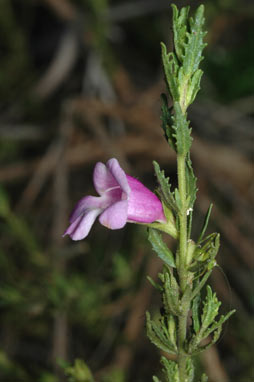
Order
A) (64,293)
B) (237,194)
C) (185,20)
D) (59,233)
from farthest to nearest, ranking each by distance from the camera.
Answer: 1. (237,194)
2. (59,233)
3. (64,293)
4. (185,20)

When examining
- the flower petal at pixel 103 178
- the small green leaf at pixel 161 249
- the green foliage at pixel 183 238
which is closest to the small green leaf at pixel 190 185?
the green foliage at pixel 183 238

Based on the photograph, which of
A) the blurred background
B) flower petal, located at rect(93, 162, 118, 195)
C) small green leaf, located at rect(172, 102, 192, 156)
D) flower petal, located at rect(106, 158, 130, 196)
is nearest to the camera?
small green leaf, located at rect(172, 102, 192, 156)

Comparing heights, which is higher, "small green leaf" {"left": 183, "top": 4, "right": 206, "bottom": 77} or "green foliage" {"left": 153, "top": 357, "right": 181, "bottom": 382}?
"small green leaf" {"left": 183, "top": 4, "right": 206, "bottom": 77}

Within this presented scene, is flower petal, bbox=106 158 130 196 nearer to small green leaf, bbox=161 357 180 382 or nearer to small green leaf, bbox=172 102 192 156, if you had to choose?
small green leaf, bbox=172 102 192 156

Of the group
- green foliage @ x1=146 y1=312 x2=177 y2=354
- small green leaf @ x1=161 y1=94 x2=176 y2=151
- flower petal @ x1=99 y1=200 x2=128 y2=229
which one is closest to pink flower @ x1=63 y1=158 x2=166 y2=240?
flower petal @ x1=99 y1=200 x2=128 y2=229

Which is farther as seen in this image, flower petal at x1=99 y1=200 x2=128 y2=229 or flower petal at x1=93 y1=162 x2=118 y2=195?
flower petal at x1=93 y1=162 x2=118 y2=195

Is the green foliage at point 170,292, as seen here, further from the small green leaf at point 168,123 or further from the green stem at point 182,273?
the small green leaf at point 168,123

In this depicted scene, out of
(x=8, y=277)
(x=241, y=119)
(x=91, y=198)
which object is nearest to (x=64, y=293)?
(x=8, y=277)

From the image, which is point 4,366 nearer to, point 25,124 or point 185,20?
point 185,20
